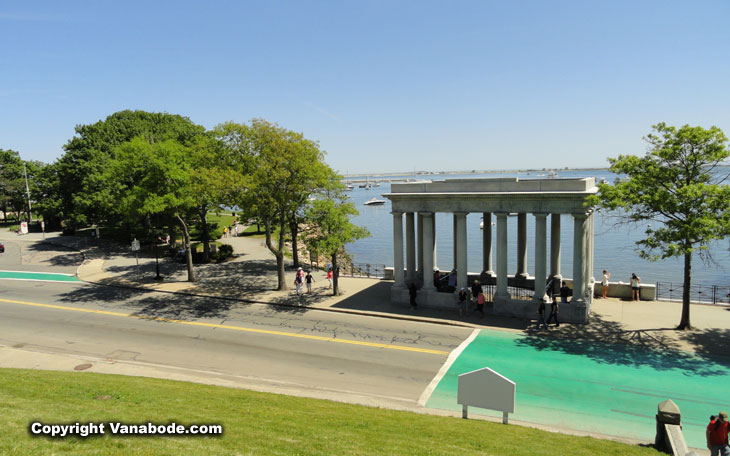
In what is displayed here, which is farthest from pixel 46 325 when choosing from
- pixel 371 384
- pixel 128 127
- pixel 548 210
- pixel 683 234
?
pixel 128 127

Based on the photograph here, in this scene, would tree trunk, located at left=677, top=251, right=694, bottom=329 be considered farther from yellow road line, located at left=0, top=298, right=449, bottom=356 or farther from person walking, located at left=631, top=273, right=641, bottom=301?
yellow road line, located at left=0, top=298, right=449, bottom=356

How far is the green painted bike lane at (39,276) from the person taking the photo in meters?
34.6

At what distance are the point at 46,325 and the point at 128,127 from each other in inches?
1459

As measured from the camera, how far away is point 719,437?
9398 millimetres

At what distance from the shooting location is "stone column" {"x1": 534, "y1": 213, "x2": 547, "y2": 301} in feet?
69.8

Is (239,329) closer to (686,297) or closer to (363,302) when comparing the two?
(363,302)

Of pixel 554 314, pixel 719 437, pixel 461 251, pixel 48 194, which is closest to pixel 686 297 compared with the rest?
pixel 554 314

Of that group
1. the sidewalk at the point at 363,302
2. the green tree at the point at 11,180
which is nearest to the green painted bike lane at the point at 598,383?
the sidewalk at the point at 363,302

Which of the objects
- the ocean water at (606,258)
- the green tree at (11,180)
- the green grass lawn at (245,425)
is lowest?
the ocean water at (606,258)

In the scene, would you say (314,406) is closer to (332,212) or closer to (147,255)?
(332,212)

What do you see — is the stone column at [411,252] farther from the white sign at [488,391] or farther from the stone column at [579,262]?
the white sign at [488,391]

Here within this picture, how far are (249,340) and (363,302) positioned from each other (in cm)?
754

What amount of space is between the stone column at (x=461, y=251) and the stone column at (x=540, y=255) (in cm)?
347

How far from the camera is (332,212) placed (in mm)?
27234
